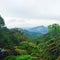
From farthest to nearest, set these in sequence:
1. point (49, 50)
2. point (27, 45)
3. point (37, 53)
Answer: point (27, 45) < point (37, 53) < point (49, 50)

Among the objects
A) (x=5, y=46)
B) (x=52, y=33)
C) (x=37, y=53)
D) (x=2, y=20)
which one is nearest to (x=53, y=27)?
(x=52, y=33)

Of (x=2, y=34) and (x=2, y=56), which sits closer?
(x=2, y=56)

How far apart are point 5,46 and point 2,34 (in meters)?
1.61

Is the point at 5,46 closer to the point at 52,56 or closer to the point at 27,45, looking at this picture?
the point at 27,45

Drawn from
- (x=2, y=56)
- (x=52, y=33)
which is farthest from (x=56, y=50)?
(x=52, y=33)

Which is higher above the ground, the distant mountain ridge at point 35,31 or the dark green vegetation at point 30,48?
the dark green vegetation at point 30,48

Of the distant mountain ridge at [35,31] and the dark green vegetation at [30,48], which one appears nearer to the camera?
the dark green vegetation at [30,48]

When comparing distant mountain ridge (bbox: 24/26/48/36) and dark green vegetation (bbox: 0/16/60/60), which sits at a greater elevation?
dark green vegetation (bbox: 0/16/60/60)

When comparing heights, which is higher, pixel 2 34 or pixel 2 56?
pixel 2 34

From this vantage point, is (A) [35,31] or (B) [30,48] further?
(A) [35,31]

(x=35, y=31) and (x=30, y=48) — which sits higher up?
(x=30, y=48)

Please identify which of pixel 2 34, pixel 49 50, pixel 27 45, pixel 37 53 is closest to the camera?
pixel 49 50

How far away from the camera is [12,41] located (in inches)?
995

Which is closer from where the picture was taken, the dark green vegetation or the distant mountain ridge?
the dark green vegetation
